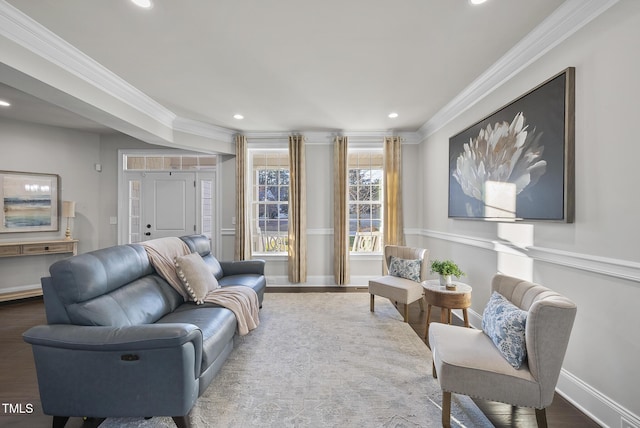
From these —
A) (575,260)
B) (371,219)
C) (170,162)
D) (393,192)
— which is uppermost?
(170,162)

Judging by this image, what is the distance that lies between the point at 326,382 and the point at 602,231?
2.14 meters

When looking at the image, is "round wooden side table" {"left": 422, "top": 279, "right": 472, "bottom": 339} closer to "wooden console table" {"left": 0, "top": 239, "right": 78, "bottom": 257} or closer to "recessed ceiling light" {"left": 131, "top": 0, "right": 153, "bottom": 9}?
"recessed ceiling light" {"left": 131, "top": 0, "right": 153, "bottom": 9}

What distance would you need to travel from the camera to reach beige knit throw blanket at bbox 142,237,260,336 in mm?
2537

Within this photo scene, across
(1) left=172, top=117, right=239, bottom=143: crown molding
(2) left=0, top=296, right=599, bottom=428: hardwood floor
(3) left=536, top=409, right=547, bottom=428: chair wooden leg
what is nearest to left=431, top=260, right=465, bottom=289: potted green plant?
(2) left=0, top=296, right=599, bottom=428: hardwood floor

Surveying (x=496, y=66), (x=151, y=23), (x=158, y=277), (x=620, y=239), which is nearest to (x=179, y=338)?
(x=158, y=277)

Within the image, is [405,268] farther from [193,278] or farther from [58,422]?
[58,422]

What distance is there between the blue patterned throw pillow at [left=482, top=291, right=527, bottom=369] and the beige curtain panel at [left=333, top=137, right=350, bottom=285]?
3005 millimetres

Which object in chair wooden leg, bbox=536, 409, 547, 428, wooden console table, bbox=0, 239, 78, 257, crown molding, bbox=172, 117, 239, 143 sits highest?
crown molding, bbox=172, 117, 239, 143

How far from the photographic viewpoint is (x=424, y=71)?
2.78 m

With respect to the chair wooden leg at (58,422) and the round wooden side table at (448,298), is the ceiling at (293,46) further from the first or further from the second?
the chair wooden leg at (58,422)

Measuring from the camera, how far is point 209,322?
83.9 inches

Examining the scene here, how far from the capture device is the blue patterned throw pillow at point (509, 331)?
5.23 feet

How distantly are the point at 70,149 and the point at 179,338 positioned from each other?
500 cm

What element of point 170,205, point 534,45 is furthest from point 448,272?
point 170,205
